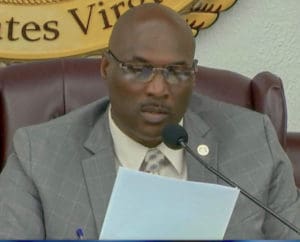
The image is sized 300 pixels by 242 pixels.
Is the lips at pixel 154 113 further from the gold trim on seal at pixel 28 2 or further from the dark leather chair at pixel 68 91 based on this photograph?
the gold trim on seal at pixel 28 2

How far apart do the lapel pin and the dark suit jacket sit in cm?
1

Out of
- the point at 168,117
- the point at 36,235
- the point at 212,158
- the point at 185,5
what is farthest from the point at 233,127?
the point at 185,5

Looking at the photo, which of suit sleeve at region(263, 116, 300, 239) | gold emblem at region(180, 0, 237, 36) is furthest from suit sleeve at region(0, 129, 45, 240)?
gold emblem at region(180, 0, 237, 36)

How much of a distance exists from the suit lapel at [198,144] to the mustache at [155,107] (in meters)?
0.15

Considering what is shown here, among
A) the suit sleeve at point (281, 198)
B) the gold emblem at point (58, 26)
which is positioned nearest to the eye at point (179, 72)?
the suit sleeve at point (281, 198)

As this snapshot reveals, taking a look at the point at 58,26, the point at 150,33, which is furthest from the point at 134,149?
the point at 58,26

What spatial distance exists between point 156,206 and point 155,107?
27cm

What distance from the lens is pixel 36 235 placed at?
1225 millimetres

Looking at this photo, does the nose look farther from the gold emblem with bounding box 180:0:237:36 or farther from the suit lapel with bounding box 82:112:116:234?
the gold emblem with bounding box 180:0:237:36

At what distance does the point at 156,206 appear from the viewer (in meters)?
1.00

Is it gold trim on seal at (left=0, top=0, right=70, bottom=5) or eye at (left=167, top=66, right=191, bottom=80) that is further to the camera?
Answer: gold trim on seal at (left=0, top=0, right=70, bottom=5)

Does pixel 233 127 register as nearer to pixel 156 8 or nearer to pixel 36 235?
pixel 156 8

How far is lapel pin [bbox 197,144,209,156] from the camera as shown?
4.44 ft

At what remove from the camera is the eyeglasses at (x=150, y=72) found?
4.03 feet
